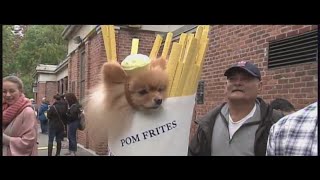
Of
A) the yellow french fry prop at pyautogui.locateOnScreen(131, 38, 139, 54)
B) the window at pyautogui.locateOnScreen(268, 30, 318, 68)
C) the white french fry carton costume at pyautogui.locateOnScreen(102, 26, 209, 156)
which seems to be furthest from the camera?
the window at pyautogui.locateOnScreen(268, 30, 318, 68)

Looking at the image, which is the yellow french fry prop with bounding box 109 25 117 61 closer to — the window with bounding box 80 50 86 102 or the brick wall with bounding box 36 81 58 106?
the window with bounding box 80 50 86 102

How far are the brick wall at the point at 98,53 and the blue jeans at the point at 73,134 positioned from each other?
0.14 feet

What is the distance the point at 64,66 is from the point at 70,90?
9.6 inches

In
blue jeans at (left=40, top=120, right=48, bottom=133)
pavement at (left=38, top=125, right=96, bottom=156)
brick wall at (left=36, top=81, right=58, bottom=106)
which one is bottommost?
pavement at (left=38, top=125, right=96, bottom=156)

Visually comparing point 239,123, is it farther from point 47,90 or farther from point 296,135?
point 47,90

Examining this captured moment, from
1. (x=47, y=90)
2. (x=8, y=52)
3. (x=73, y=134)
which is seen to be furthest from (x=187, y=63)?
(x=8, y=52)

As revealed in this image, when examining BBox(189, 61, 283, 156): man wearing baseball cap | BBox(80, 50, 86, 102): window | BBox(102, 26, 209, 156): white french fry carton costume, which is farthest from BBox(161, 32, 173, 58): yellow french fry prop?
BBox(80, 50, 86, 102): window

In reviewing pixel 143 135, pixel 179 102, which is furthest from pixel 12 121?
pixel 179 102

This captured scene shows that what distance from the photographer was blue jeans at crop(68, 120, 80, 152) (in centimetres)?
196

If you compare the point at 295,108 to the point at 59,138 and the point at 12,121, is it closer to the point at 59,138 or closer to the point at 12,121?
the point at 59,138

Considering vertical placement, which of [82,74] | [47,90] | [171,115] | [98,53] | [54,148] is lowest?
[54,148]

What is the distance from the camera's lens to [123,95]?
1.68 metres

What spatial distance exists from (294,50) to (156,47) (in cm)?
90

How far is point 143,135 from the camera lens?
1732 mm
